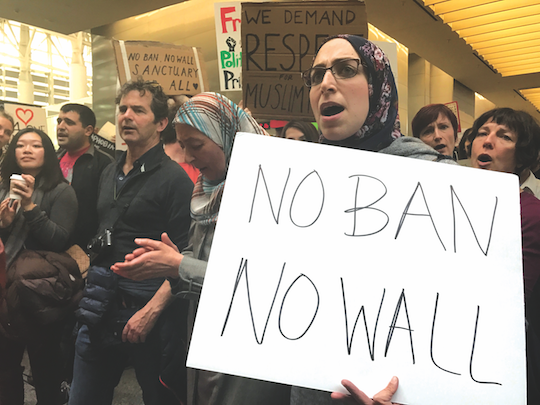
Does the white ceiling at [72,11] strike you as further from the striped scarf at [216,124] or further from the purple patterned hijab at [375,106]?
the purple patterned hijab at [375,106]

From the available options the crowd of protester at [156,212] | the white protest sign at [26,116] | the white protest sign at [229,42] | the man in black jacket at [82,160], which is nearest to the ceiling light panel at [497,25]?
the crowd of protester at [156,212]

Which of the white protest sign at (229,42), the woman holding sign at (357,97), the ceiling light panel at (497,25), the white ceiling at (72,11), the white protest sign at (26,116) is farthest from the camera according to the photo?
the ceiling light panel at (497,25)

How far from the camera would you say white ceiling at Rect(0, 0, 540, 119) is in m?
2.33

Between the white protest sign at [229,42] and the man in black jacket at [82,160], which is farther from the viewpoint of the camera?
the man in black jacket at [82,160]

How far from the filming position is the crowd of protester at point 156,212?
0.83 metres

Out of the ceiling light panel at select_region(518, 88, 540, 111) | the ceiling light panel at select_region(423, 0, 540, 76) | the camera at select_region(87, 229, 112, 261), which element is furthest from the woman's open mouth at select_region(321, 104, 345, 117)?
the ceiling light panel at select_region(518, 88, 540, 111)

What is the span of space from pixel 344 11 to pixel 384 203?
832mm

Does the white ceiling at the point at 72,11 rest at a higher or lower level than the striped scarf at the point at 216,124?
higher

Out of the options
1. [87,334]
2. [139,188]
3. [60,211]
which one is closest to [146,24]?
[60,211]

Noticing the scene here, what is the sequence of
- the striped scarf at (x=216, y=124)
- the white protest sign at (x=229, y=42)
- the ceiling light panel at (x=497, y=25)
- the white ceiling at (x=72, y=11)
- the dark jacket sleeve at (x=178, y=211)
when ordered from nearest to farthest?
the striped scarf at (x=216, y=124) < the dark jacket sleeve at (x=178, y=211) < the white protest sign at (x=229, y=42) < the white ceiling at (x=72, y=11) < the ceiling light panel at (x=497, y=25)

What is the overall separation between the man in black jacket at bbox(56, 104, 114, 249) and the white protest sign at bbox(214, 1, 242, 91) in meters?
0.73

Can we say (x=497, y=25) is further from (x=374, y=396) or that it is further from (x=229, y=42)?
(x=374, y=396)

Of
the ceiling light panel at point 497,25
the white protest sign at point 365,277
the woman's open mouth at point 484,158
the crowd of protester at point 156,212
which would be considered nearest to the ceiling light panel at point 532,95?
the ceiling light panel at point 497,25

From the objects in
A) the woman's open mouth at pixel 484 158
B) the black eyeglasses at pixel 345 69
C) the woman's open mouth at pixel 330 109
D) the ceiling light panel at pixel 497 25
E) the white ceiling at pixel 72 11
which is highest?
the ceiling light panel at pixel 497 25
